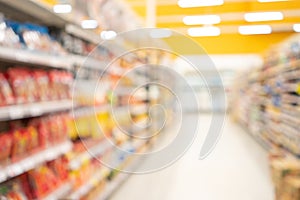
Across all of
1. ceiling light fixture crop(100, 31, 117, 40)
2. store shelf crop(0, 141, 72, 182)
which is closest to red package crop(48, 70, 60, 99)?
store shelf crop(0, 141, 72, 182)

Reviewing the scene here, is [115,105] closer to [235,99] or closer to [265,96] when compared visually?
[265,96]

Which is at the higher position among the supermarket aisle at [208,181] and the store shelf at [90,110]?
the store shelf at [90,110]

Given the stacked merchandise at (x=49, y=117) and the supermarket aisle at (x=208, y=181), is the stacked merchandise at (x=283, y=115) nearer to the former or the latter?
the supermarket aisle at (x=208, y=181)

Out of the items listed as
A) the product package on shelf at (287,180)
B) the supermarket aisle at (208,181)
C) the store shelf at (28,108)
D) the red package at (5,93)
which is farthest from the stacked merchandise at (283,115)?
the red package at (5,93)

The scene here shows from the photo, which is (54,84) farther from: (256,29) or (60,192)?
(256,29)

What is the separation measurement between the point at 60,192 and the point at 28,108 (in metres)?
0.77

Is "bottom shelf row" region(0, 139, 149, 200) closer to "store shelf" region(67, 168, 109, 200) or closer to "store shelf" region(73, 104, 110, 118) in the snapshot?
"store shelf" region(67, 168, 109, 200)

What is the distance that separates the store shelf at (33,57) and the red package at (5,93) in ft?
0.47

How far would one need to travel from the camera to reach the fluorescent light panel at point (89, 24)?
10.2 feet

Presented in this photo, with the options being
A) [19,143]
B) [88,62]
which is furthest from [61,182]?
[88,62]

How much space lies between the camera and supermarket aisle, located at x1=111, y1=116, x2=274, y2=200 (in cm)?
409

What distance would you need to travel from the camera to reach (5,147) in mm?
1948

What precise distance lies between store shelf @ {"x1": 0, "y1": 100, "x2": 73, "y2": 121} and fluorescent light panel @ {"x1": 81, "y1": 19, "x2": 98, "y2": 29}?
774 mm

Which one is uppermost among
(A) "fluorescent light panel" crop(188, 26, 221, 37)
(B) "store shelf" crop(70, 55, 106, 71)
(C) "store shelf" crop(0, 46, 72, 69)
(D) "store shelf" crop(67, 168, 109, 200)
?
(A) "fluorescent light panel" crop(188, 26, 221, 37)
